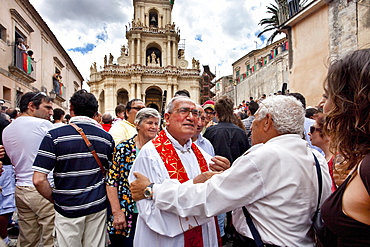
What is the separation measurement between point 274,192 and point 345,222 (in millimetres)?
447

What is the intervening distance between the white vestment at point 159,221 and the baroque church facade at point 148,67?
111ft

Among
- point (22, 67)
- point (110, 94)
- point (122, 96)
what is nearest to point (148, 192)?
point (22, 67)

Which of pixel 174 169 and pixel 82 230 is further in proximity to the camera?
pixel 82 230

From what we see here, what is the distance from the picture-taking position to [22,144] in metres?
3.21

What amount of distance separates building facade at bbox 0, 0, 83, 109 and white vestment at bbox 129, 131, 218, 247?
12467mm

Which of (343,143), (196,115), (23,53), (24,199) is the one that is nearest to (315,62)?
(196,115)

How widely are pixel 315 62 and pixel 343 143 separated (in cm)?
999

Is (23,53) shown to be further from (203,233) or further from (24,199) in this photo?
(203,233)

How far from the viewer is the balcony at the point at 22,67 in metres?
12.3

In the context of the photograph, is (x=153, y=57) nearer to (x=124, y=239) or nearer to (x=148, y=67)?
(x=148, y=67)

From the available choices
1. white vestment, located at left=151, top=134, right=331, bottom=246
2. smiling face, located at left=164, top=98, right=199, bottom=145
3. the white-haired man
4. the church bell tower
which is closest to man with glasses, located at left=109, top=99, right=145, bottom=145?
smiling face, located at left=164, top=98, right=199, bottom=145

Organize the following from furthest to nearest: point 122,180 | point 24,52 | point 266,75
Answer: point 266,75 < point 24,52 < point 122,180

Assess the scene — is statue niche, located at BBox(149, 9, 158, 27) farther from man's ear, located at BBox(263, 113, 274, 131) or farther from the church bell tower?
man's ear, located at BBox(263, 113, 274, 131)

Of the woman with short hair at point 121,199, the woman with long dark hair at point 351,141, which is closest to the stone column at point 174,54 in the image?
the woman with short hair at point 121,199
